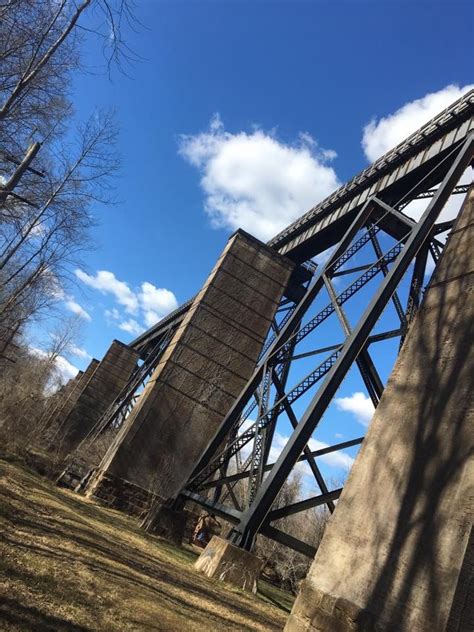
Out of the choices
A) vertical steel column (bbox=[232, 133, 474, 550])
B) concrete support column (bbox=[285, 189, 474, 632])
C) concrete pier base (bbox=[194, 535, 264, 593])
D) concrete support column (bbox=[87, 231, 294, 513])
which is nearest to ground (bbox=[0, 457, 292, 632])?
concrete pier base (bbox=[194, 535, 264, 593])

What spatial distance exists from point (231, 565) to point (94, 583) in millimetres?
2537

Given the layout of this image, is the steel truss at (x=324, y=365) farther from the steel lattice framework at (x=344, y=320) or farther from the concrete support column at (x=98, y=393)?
the concrete support column at (x=98, y=393)

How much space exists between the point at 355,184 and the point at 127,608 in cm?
840

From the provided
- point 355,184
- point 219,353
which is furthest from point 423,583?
point 355,184

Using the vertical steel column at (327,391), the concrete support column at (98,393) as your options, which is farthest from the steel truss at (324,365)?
the concrete support column at (98,393)

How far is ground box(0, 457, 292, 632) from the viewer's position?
2330 mm

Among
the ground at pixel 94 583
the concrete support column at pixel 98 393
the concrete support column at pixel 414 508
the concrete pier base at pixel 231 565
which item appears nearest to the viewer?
the ground at pixel 94 583

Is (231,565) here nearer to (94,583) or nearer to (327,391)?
(327,391)

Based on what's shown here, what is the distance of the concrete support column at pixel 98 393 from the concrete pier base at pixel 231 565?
17.2 m

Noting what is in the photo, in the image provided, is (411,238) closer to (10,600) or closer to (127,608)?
(127,608)

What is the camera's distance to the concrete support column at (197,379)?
8.33 metres

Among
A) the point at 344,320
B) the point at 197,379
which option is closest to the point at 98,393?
the point at 197,379

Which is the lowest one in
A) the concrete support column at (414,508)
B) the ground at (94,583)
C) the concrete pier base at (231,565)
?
the ground at (94,583)

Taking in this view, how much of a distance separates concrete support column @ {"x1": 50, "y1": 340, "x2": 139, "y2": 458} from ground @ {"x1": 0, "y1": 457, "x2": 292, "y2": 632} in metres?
16.8
